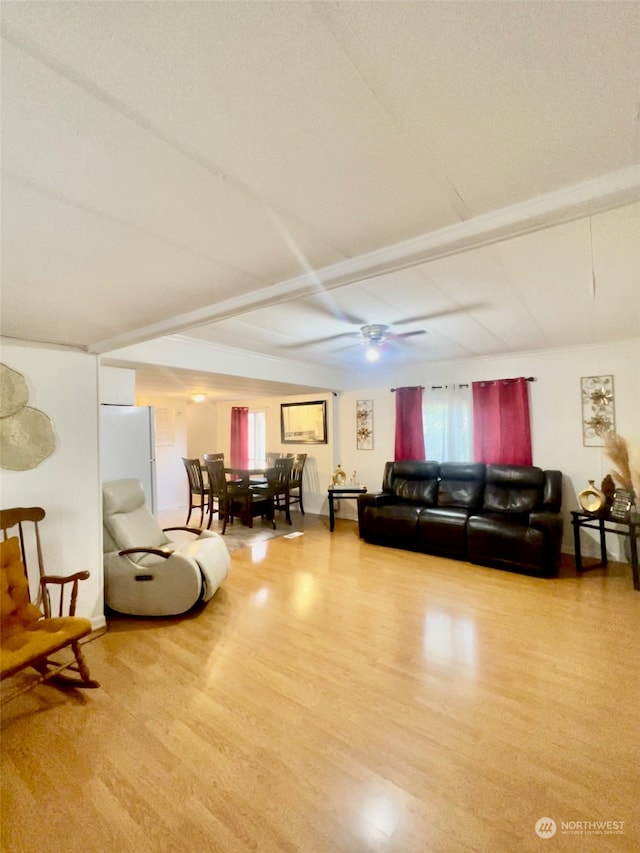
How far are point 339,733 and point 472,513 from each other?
294cm

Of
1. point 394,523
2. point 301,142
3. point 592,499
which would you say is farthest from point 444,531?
point 301,142

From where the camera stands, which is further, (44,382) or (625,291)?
(44,382)

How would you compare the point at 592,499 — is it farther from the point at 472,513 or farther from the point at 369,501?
the point at 369,501

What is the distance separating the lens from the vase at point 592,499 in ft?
11.9

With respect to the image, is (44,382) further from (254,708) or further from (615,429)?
(615,429)

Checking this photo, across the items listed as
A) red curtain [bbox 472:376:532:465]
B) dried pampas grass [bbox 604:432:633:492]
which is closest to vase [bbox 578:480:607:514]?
dried pampas grass [bbox 604:432:633:492]

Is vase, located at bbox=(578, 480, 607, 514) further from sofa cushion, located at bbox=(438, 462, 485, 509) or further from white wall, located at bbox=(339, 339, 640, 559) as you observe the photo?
sofa cushion, located at bbox=(438, 462, 485, 509)

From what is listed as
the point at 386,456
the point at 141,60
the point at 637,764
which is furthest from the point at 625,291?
the point at 386,456

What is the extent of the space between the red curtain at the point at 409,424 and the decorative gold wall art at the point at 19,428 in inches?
158

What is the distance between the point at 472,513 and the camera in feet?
14.0

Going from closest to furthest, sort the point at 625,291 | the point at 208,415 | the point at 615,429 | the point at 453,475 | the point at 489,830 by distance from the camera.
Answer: the point at 489,830 < the point at 625,291 < the point at 615,429 < the point at 453,475 < the point at 208,415

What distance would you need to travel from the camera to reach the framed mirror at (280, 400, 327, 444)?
6.25 metres

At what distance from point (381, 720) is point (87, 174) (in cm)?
246

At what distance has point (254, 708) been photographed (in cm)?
199
